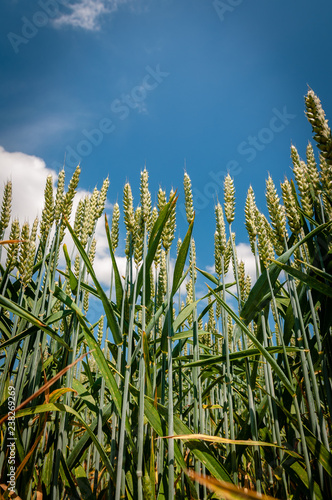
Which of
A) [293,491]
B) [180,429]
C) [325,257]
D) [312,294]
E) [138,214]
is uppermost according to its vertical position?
[138,214]

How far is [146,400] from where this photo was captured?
149 cm

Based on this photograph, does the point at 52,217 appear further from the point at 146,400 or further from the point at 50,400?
the point at 146,400

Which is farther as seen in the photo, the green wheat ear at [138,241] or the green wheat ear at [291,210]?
the green wheat ear at [138,241]

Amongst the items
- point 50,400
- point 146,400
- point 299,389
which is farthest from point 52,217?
point 299,389

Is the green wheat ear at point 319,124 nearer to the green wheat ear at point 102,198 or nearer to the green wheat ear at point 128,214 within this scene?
the green wheat ear at point 128,214

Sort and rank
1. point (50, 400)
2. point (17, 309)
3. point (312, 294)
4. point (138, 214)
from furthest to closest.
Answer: point (138, 214) → point (312, 294) → point (50, 400) → point (17, 309)

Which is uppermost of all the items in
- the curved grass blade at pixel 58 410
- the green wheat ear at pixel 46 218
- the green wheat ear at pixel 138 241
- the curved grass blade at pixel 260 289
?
the green wheat ear at pixel 46 218

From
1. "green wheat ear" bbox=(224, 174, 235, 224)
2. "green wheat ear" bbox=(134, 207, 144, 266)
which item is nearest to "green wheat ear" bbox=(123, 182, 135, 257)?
"green wheat ear" bbox=(134, 207, 144, 266)

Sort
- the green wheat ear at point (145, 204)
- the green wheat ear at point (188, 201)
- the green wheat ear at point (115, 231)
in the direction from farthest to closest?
the green wheat ear at point (115, 231) < the green wheat ear at point (188, 201) < the green wheat ear at point (145, 204)

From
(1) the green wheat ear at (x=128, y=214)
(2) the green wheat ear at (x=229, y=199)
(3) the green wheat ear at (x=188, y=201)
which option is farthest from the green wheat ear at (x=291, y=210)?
(1) the green wheat ear at (x=128, y=214)

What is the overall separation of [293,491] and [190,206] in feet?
6.31

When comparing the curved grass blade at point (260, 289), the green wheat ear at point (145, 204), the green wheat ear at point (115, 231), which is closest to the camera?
the curved grass blade at point (260, 289)

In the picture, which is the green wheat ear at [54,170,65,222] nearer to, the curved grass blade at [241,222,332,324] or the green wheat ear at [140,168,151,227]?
the green wheat ear at [140,168,151,227]

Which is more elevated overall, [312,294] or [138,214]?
[138,214]
